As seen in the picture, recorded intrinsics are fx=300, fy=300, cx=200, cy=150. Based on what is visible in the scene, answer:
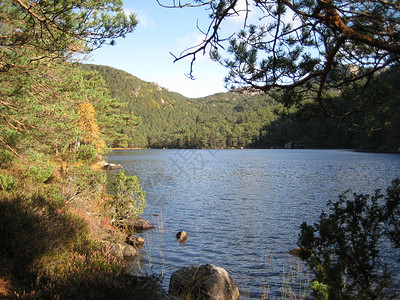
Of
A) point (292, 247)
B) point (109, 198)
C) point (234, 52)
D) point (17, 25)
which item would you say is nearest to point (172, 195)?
point (109, 198)

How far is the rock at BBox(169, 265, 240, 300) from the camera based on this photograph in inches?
252

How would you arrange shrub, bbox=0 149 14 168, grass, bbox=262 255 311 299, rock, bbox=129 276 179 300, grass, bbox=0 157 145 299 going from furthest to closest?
shrub, bbox=0 149 14 168, grass, bbox=262 255 311 299, rock, bbox=129 276 179 300, grass, bbox=0 157 145 299

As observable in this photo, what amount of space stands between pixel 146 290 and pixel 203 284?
2641 mm

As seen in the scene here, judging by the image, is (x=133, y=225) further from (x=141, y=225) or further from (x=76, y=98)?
(x=76, y=98)

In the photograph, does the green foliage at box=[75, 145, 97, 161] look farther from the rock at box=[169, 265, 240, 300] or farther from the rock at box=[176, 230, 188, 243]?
the rock at box=[169, 265, 240, 300]

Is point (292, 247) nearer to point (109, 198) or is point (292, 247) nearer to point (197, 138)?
point (109, 198)

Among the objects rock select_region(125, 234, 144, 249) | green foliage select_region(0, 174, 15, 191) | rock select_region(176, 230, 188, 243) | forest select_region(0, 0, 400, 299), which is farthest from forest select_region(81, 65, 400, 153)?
rock select_region(125, 234, 144, 249)

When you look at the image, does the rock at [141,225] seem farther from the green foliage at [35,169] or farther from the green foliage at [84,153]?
the green foliage at [35,169]

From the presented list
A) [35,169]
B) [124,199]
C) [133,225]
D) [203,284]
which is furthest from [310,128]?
[203,284]

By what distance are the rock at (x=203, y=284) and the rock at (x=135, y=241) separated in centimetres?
443

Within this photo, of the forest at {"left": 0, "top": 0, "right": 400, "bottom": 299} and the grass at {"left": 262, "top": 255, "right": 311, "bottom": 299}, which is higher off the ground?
the forest at {"left": 0, "top": 0, "right": 400, "bottom": 299}

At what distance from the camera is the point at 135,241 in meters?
11.3

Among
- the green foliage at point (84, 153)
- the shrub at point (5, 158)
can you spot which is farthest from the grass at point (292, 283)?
the green foliage at point (84, 153)

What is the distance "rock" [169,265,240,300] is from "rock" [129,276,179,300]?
1.85 meters
